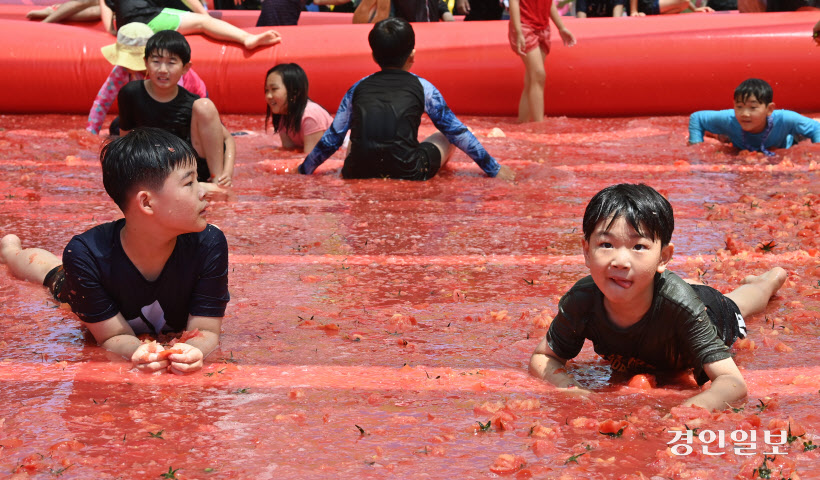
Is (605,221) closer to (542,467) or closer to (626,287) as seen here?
(626,287)

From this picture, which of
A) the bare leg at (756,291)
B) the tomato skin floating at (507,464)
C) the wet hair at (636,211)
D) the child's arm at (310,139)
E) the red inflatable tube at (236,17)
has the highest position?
the red inflatable tube at (236,17)

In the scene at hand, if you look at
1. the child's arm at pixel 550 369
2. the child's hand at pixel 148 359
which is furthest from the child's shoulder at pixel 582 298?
the child's hand at pixel 148 359

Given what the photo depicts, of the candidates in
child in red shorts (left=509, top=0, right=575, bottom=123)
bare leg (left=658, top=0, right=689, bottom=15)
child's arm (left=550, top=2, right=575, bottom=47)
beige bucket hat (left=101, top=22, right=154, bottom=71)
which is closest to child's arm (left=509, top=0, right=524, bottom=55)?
child in red shorts (left=509, top=0, right=575, bottom=123)

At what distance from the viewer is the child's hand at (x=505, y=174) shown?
20.9ft

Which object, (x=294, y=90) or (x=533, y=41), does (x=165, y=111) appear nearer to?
(x=294, y=90)

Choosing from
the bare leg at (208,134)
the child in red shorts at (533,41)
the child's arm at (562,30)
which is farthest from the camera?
the child's arm at (562,30)

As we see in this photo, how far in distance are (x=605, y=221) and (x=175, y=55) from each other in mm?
4281

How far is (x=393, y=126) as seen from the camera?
639 centimetres

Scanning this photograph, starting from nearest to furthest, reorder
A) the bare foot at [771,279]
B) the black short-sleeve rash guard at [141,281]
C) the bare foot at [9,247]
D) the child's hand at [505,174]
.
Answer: the black short-sleeve rash guard at [141,281], the bare foot at [771,279], the bare foot at [9,247], the child's hand at [505,174]

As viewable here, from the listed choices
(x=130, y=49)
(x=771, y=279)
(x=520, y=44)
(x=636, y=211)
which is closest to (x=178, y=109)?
(x=130, y=49)

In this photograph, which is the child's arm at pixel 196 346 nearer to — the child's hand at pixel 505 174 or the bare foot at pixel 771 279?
the bare foot at pixel 771 279

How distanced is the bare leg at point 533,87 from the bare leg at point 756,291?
5395 millimetres

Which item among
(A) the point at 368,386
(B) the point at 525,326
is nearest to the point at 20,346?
(A) the point at 368,386

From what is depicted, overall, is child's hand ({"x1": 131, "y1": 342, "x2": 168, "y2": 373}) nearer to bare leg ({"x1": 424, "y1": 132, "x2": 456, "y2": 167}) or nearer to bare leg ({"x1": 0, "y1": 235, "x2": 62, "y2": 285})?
bare leg ({"x1": 0, "y1": 235, "x2": 62, "y2": 285})
